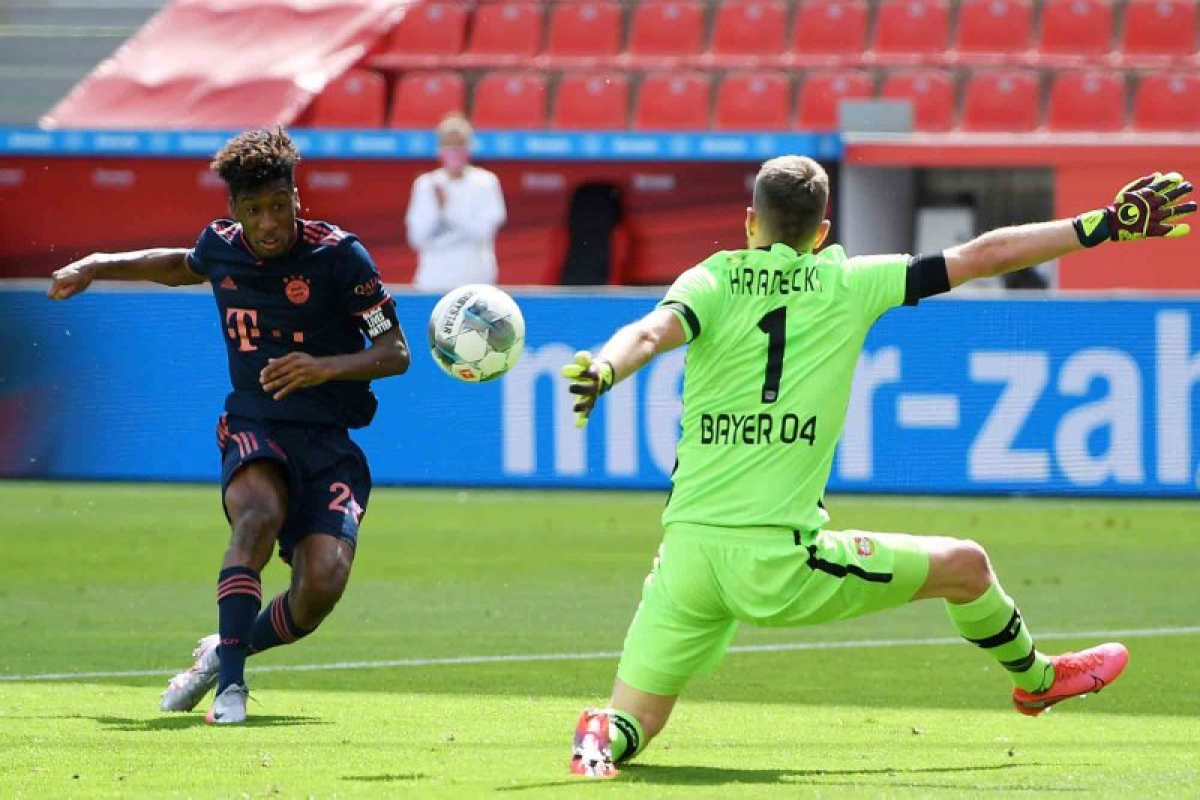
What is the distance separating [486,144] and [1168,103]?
6.39m

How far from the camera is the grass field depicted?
6.41 metres

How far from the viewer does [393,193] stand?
2266 cm

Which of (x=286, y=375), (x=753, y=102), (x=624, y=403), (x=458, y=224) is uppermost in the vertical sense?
(x=286, y=375)

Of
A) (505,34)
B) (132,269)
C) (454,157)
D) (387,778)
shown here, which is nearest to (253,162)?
(132,269)

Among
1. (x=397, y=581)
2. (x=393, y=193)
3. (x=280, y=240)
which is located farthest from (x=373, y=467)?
(x=280, y=240)

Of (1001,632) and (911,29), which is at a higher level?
(1001,632)

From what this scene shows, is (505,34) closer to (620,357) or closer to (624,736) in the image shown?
(624,736)

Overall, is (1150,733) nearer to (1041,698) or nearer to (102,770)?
(1041,698)

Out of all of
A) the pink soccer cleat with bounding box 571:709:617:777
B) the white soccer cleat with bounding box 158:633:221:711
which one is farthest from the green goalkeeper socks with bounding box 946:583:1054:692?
the white soccer cleat with bounding box 158:633:221:711

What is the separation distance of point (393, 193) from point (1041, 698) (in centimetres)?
1624

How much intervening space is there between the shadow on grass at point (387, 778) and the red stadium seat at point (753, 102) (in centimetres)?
1619

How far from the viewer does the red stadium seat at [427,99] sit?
22.9m

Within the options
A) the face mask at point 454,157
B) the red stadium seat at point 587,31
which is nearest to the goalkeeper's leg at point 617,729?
the face mask at point 454,157

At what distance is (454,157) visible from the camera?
18.5 metres
